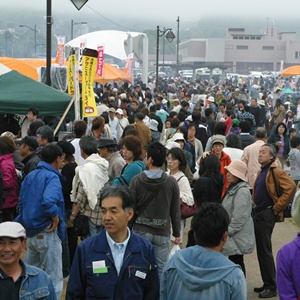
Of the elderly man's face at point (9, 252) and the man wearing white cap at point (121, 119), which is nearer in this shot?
the elderly man's face at point (9, 252)

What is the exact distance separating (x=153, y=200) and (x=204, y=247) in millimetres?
2555

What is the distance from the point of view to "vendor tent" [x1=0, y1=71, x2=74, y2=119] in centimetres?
1203

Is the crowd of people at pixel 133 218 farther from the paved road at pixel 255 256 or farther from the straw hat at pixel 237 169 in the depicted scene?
the paved road at pixel 255 256

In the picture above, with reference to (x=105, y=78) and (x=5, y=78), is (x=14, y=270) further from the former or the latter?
(x=105, y=78)

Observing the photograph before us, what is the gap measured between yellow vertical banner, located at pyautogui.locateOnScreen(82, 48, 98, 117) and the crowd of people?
1799 millimetres

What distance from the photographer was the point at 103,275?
4145 mm

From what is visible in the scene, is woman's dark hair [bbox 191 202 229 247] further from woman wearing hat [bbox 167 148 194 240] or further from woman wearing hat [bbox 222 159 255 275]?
woman wearing hat [bbox 167 148 194 240]

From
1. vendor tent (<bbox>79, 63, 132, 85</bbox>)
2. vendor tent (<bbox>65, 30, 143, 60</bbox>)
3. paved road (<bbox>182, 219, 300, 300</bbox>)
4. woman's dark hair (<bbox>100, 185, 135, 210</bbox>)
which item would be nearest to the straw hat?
paved road (<bbox>182, 219, 300, 300</bbox>)

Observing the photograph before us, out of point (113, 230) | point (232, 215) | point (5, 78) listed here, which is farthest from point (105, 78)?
point (113, 230)

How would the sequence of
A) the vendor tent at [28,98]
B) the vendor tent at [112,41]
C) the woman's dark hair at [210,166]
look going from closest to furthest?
the woman's dark hair at [210,166], the vendor tent at [28,98], the vendor tent at [112,41]

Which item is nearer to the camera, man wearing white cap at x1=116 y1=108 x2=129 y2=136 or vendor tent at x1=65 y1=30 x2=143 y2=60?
man wearing white cap at x1=116 y1=108 x2=129 y2=136

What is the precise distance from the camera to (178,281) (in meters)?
3.89

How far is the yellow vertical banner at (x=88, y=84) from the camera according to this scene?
1212 cm

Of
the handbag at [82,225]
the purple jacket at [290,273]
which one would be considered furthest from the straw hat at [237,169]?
the purple jacket at [290,273]
